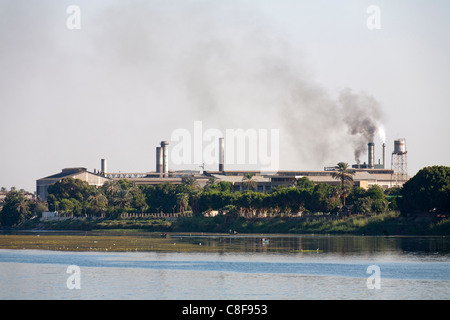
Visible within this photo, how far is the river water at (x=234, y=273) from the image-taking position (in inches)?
2778

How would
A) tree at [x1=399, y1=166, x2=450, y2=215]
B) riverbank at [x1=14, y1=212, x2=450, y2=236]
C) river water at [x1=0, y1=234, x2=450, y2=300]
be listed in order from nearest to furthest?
river water at [x1=0, y1=234, x2=450, y2=300] → tree at [x1=399, y1=166, x2=450, y2=215] → riverbank at [x1=14, y1=212, x2=450, y2=236]

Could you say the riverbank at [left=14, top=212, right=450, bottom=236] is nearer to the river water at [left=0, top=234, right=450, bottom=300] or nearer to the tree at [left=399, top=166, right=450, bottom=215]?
the tree at [left=399, top=166, right=450, bottom=215]

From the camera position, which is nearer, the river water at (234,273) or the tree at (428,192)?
the river water at (234,273)

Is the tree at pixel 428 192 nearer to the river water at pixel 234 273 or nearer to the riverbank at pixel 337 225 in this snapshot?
the riverbank at pixel 337 225

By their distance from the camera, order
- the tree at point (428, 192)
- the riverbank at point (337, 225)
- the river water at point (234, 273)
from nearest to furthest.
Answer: the river water at point (234, 273) → the tree at point (428, 192) → the riverbank at point (337, 225)

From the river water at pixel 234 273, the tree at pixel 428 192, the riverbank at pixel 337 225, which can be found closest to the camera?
the river water at pixel 234 273

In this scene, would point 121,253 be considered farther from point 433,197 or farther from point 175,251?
point 433,197

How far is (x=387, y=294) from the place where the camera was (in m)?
70.6

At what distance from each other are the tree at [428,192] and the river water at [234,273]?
3244 cm

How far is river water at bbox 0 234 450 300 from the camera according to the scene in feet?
232

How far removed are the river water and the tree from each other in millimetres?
32436

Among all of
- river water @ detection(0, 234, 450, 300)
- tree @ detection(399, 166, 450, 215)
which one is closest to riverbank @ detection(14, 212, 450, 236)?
tree @ detection(399, 166, 450, 215)

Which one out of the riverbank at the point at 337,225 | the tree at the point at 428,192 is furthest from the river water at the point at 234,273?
the riverbank at the point at 337,225

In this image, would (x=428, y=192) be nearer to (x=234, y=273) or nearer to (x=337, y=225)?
(x=337, y=225)
